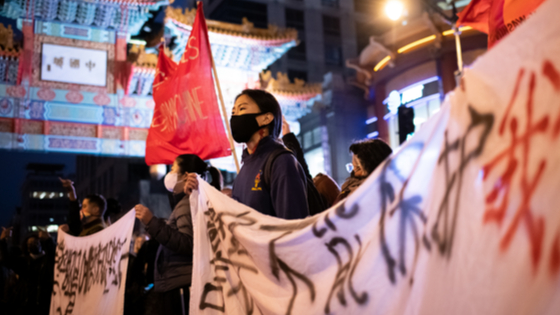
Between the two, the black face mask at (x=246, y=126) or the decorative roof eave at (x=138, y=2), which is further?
the decorative roof eave at (x=138, y=2)

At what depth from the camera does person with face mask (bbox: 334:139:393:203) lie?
9.61 ft

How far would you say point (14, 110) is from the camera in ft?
38.5

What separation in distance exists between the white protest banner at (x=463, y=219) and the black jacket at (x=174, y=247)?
1199 millimetres

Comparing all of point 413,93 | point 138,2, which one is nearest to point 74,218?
point 138,2

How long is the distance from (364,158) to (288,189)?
0.83 metres

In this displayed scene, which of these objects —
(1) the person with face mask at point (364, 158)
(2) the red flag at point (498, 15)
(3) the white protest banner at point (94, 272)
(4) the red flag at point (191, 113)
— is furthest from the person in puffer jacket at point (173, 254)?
(2) the red flag at point (498, 15)

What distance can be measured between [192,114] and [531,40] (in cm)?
300

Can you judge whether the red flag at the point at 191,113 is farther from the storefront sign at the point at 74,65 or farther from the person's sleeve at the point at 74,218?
the storefront sign at the point at 74,65

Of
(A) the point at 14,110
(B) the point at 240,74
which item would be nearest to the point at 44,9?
(A) the point at 14,110

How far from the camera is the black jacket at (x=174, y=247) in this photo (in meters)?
3.10

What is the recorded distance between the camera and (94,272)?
12.3ft

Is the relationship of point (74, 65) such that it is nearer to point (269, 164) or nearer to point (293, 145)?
point (293, 145)

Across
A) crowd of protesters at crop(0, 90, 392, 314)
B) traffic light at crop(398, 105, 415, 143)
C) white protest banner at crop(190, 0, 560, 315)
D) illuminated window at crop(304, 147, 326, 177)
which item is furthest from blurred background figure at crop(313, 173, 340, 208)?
illuminated window at crop(304, 147, 326, 177)

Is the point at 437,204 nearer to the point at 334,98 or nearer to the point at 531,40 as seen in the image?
the point at 531,40
